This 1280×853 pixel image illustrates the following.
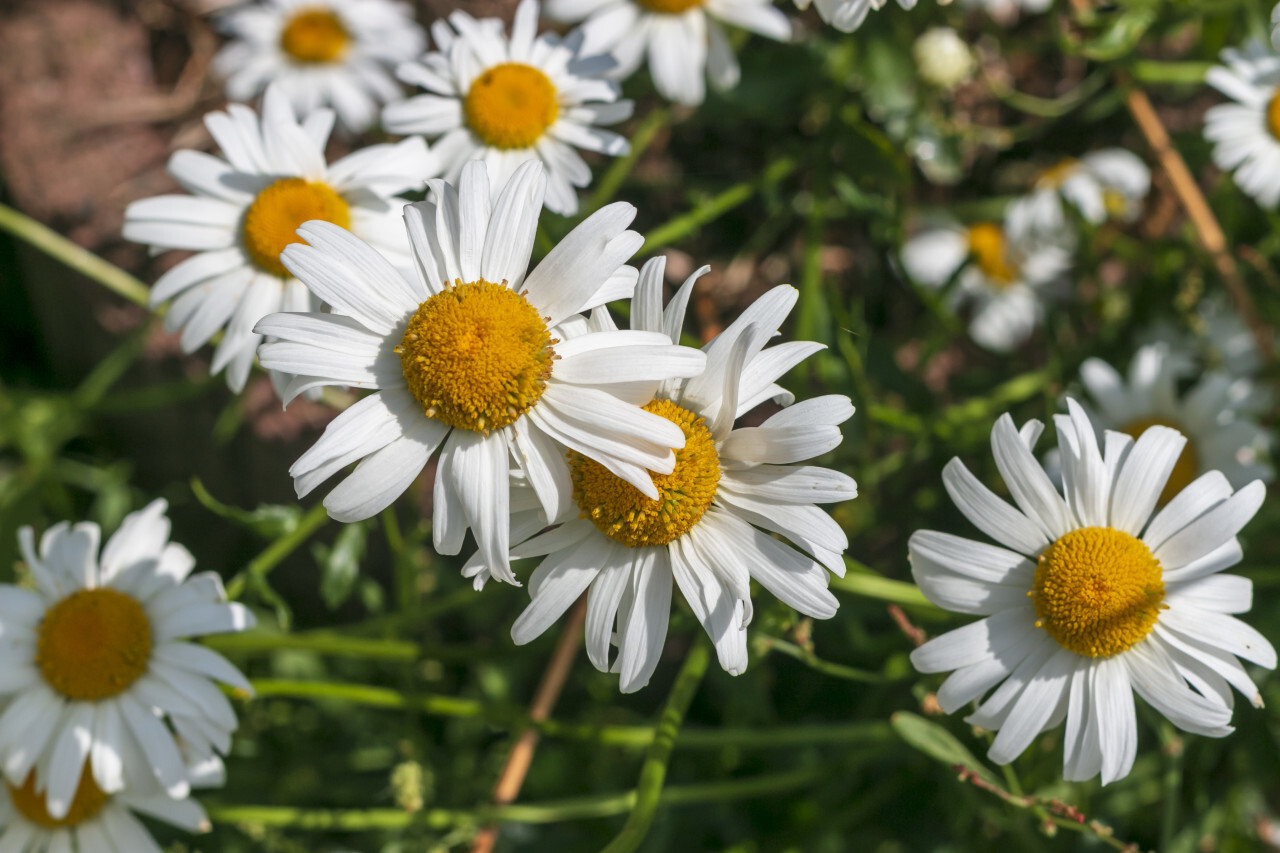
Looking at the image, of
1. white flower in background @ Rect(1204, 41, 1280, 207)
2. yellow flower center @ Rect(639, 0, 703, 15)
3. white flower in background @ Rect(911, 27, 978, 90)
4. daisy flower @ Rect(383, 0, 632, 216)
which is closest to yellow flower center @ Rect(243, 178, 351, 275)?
daisy flower @ Rect(383, 0, 632, 216)

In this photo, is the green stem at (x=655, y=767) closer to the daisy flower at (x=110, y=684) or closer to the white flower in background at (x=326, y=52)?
the daisy flower at (x=110, y=684)

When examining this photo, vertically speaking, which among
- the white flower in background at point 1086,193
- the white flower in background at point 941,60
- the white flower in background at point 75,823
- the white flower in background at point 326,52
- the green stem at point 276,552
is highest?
the white flower in background at point 326,52

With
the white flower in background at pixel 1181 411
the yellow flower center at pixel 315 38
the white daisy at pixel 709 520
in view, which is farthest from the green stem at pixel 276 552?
the white flower in background at pixel 1181 411

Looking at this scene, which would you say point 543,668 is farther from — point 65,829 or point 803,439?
point 803,439

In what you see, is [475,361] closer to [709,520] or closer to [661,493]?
[661,493]

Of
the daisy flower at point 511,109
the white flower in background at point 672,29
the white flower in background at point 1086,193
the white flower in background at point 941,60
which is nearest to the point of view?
the daisy flower at point 511,109

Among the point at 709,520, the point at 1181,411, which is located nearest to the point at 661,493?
the point at 709,520

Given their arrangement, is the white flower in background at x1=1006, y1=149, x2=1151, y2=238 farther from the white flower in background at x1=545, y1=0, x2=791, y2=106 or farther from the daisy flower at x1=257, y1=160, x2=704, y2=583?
the daisy flower at x1=257, y1=160, x2=704, y2=583
